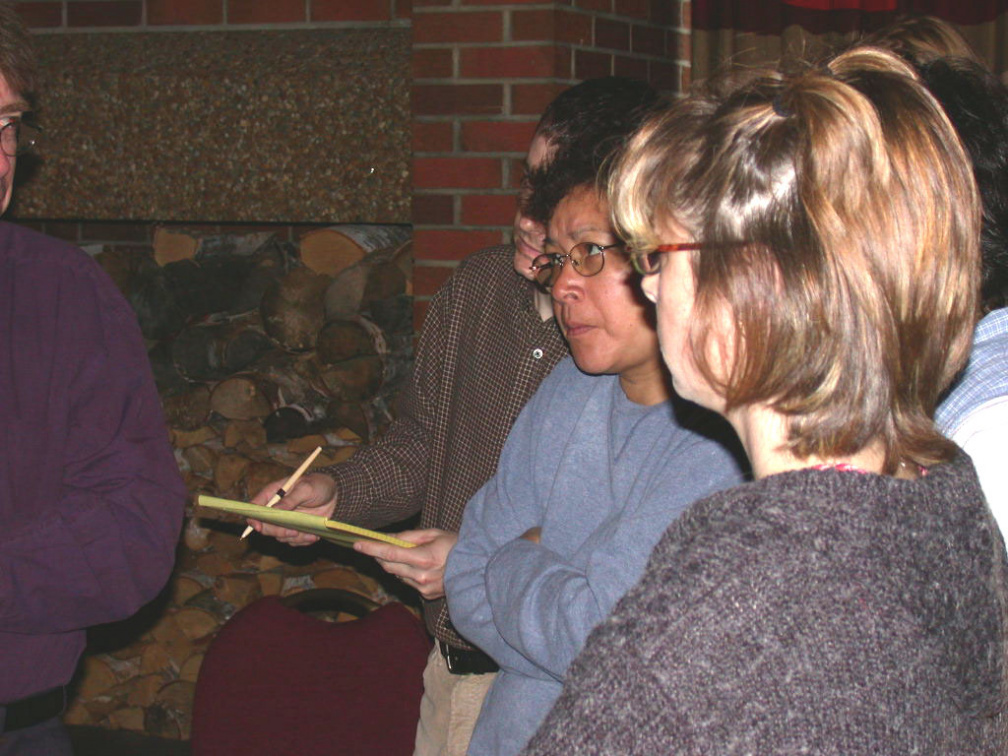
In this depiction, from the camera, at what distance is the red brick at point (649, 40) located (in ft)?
11.1

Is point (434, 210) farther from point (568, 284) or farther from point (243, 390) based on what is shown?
point (568, 284)

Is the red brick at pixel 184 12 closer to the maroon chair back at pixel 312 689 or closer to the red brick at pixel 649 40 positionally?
the red brick at pixel 649 40

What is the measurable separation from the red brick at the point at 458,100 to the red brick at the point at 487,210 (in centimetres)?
26

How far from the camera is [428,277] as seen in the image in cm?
328

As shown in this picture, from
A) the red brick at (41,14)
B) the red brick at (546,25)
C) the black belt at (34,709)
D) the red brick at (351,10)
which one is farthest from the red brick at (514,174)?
the black belt at (34,709)

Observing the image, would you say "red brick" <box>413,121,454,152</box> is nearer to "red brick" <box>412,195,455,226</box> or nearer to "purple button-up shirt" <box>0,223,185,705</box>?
"red brick" <box>412,195,455,226</box>

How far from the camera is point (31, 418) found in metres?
1.83

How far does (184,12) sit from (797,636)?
10.9 feet

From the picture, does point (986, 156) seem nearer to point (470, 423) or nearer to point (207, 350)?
point (470, 423)

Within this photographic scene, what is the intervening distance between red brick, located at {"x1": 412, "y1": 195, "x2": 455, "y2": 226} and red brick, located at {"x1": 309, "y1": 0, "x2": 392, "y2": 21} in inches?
25.6

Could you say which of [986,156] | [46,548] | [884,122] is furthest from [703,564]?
[46,548]

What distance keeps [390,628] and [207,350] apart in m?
1.70

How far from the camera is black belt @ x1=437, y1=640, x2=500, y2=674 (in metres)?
2.20

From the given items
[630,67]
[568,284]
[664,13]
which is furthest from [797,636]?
[664,13]
